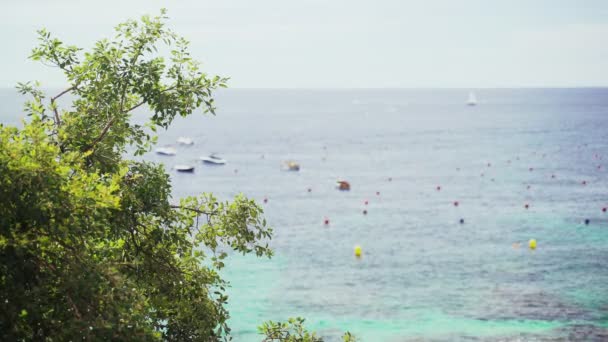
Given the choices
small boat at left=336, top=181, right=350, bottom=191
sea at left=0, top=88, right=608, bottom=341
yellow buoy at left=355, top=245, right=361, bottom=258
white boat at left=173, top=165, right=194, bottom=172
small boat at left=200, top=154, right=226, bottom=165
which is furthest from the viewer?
small boat at left=200, top=154, right=226, bottom=165

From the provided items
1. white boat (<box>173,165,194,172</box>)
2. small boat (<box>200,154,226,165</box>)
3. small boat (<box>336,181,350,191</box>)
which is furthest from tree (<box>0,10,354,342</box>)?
small boat (<box>200,154,226,165</box>)

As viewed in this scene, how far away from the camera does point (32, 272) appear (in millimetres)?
8242

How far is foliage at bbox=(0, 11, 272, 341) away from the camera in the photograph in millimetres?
7879

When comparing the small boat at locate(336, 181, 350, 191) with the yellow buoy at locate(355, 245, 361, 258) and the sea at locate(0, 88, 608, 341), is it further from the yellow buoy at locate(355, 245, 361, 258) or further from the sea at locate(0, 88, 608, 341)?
the yellow buoy at locate(355, 245, 361, 258)

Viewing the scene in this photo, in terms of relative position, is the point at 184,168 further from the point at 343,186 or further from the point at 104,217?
the point at 104,217

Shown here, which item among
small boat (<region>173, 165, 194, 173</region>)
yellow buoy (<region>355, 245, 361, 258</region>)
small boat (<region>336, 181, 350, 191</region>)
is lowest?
yellow buoy (<region>355, 245, 361, 258</region>)

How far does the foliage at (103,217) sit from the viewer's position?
7.88 meters

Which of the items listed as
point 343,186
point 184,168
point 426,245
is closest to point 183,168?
point 184,168

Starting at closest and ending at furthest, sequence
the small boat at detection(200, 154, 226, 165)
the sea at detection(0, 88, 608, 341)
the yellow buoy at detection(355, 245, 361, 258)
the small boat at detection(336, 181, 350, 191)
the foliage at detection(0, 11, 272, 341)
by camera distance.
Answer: the foliage at detection(0, 11, 272, 341) < the sea at detection(0, 88, 608, 341) < the yellow buoy at detection(355, 245, 361, 258) < the small boat at detection(336, 181, 350, 191) < the small boat at detection(200, 154, 226, 165)

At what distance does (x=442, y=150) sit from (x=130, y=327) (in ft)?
424

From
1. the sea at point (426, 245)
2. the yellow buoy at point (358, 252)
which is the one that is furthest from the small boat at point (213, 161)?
the yellow buoy at point (358, 252)

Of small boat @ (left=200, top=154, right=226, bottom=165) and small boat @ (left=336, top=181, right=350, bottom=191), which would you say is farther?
small boat @ (left=200, top=154, right=226, bottom=165)

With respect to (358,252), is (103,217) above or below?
above

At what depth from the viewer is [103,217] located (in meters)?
8.33
